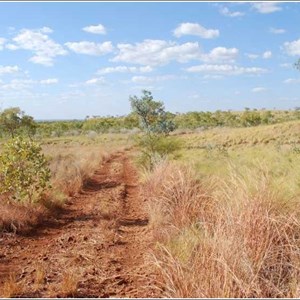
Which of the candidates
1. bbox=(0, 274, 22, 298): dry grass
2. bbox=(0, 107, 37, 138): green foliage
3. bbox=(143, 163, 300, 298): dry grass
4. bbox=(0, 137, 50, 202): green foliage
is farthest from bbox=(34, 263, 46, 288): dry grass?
bbox=(0, 107, 37, 138): green foliage

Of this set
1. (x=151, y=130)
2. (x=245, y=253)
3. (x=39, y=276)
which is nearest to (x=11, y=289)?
(x=39, y=276)

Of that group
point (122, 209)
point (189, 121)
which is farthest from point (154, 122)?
point (189, 121)

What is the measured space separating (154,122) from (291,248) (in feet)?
78.9

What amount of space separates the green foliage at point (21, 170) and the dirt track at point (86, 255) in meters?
1.00

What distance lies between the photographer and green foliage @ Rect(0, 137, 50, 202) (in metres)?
9.92

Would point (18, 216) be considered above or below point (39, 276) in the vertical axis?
above

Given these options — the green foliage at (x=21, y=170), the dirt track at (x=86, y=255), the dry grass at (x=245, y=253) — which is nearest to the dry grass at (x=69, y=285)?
the dirt track at (x=86, y=255)

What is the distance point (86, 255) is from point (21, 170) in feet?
13.1

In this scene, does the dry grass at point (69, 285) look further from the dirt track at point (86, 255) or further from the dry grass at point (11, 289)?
the dry grass at point (11, 289)

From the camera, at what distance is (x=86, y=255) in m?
7.00

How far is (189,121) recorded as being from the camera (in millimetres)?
79188

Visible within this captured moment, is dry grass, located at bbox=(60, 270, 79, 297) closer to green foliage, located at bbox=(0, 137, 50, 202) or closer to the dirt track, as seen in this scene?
the dirt track

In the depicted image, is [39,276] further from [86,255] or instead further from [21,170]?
[21,170]

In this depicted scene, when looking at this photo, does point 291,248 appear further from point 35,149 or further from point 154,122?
point 154,122
